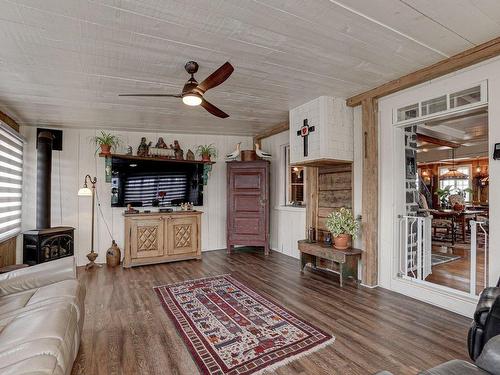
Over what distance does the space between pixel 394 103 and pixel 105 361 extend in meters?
4.01

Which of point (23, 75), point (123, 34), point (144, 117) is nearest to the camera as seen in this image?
point (123, 34)

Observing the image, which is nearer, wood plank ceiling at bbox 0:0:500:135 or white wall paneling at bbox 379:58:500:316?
wood plank ceiling at bbox 0:0:500:135

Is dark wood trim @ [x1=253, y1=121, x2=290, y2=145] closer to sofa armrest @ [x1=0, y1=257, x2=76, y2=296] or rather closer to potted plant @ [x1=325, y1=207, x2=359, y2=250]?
potted plant @ [x1=325, y1=207, x2=359, y2=250]

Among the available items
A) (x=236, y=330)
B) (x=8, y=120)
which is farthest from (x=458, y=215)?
(x=8, y=120)

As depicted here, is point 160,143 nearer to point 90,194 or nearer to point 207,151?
point 207,151

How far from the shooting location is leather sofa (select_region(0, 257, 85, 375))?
129cm

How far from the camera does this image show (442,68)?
2863 mm

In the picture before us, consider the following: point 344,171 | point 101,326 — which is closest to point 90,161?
point 101,326

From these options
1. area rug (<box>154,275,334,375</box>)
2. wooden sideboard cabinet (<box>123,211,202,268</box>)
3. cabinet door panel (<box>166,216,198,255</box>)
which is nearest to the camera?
area rug (<box>154,275,334,375</box>)

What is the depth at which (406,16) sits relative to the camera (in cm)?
212

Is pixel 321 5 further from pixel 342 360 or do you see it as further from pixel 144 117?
pixel 144 117

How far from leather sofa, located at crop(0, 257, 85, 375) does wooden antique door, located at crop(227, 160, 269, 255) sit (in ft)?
11.0

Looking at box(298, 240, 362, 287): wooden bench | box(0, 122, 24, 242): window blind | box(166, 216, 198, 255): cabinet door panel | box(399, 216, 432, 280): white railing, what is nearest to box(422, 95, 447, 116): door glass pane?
box(399, 216, 432, 280): white railing

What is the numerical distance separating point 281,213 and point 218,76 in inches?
151
